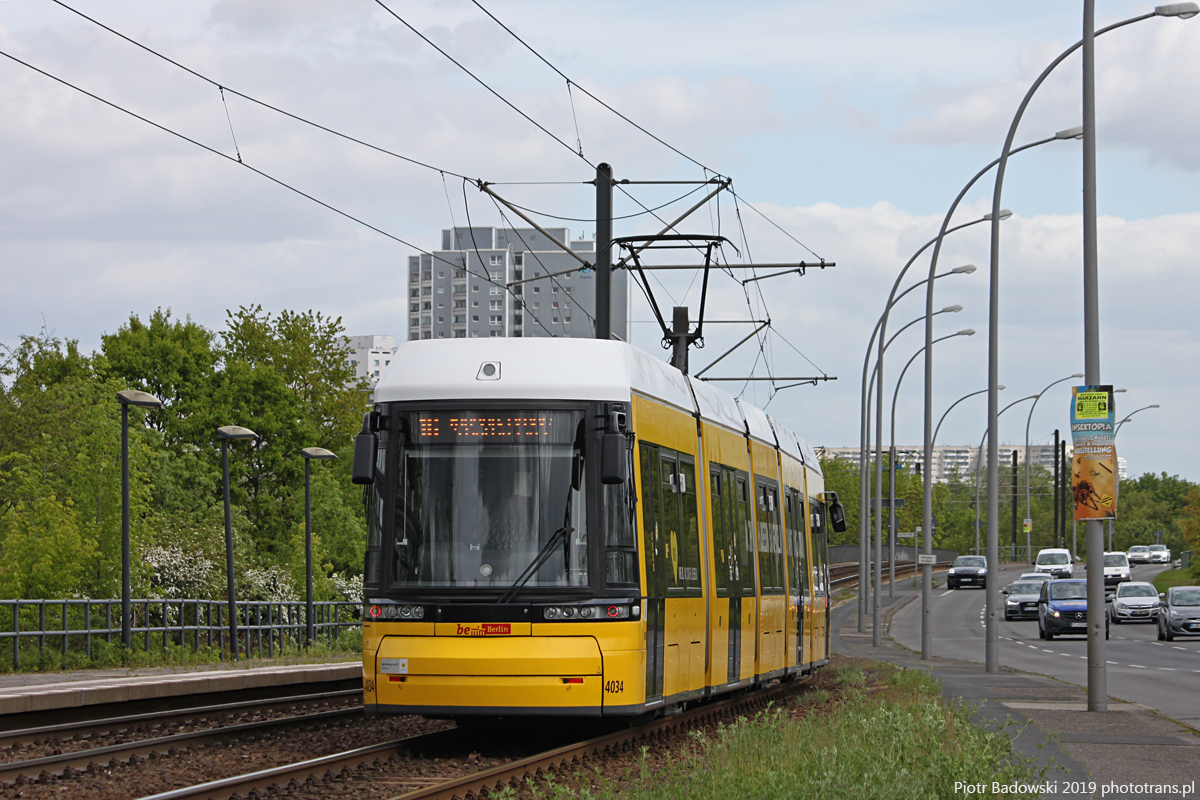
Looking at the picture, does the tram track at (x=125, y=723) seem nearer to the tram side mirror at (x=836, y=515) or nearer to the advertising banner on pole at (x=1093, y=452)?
the advertising banner on pole at (x=1093, y=452)

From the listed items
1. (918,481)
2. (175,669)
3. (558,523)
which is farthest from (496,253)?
(558,523)

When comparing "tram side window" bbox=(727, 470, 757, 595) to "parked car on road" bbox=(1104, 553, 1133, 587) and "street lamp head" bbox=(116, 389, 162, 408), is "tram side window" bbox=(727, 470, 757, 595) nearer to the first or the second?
"street lamp head" bbox=(116, 389, 162, 408)

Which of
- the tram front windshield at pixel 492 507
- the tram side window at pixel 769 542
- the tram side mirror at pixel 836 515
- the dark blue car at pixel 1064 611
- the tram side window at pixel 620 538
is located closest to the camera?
the tram front windshield at pixel 492 507

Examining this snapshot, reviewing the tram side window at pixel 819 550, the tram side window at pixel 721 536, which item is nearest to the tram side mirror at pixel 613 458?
the tram side window at pixel 721 536

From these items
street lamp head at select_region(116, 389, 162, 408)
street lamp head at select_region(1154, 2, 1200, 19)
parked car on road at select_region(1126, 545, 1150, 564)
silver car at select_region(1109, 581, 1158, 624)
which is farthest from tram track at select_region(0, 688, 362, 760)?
parked car on road at select_region(1126, 545, 1150, 564)

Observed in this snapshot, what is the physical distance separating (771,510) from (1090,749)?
6460 millimetres

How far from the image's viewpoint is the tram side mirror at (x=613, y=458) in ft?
38.6

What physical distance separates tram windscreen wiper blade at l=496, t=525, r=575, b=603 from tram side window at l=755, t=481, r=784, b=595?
6239 millimetres

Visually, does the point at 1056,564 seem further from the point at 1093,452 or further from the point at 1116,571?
the point at 1093,452

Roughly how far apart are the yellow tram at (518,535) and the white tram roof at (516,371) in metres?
0.02

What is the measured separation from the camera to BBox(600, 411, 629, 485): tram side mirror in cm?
1177

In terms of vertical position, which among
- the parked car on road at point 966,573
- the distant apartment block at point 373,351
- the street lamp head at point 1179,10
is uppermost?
the distant apartment block at point 373,351

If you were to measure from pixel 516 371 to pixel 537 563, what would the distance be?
5.26 ft

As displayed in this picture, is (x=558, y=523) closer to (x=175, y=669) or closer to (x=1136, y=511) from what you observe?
(x=175, y=669)
